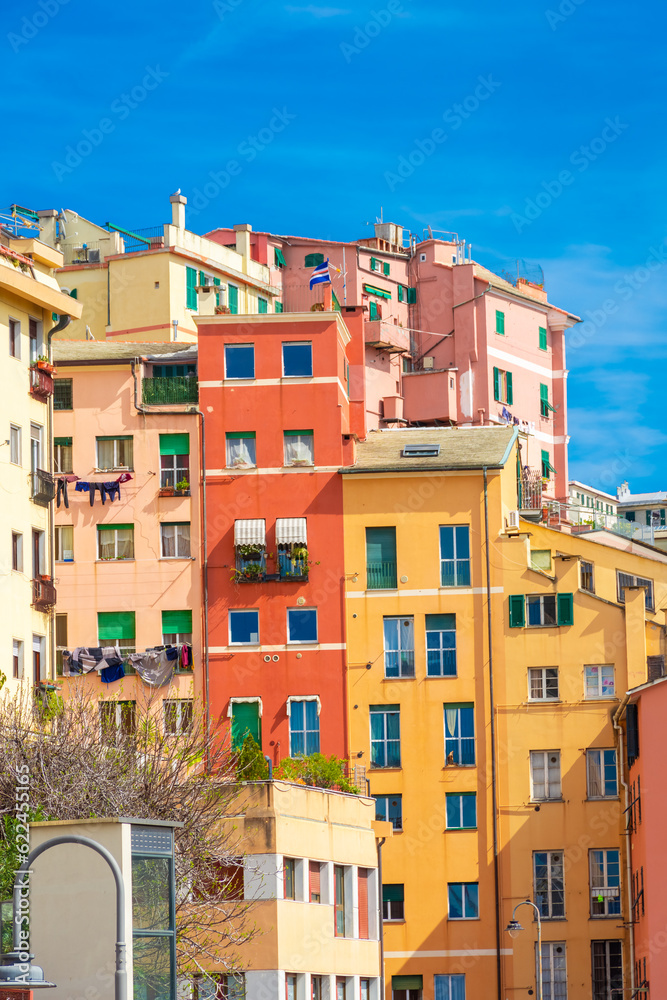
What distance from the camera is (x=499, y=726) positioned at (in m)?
72.8

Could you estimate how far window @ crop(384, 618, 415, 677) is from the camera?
241 ft

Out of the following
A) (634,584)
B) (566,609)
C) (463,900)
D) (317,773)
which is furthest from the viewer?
(634,584)

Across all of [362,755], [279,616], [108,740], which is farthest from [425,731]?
[108,740]

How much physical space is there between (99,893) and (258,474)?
4087 centimetres

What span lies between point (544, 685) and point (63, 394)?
22.1 m

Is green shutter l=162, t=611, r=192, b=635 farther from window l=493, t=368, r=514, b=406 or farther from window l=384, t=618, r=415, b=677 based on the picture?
window l=493, t=368, r=514, b=406

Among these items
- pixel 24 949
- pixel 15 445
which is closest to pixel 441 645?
pixel 15 445

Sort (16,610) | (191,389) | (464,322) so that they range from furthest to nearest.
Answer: (464,322)
(191,389)
(16,610)

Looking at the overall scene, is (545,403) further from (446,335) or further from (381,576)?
(381,576)

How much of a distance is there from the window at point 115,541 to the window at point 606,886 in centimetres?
2133

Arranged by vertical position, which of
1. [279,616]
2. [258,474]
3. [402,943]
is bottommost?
[402,943]

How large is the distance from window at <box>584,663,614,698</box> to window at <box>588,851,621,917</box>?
5924 millimetres

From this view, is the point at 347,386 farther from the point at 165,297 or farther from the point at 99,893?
the point at 99,893

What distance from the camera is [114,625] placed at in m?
74.6
